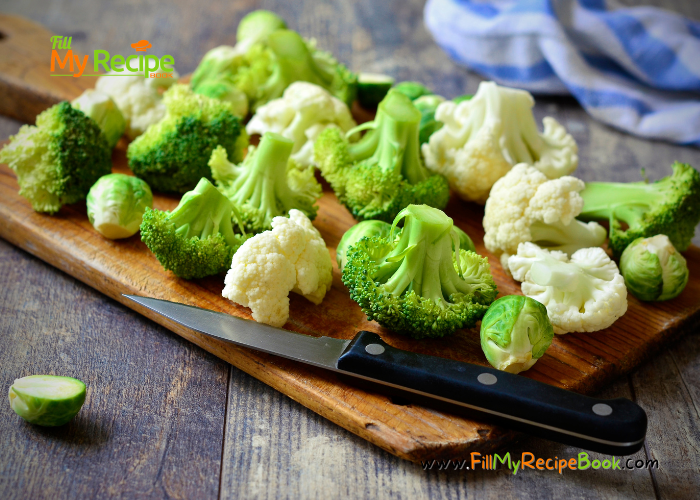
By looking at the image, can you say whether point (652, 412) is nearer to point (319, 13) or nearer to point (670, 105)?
point (670, 105)

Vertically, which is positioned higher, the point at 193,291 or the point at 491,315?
the point at 491,315

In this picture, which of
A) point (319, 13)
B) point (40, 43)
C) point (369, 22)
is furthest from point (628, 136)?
point (40, 43)

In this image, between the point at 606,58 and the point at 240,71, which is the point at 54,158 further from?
the point at 606,58

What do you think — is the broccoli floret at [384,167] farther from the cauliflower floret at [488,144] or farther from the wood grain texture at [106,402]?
the wood grain texture at [106,402]

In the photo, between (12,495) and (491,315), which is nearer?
(12,495)

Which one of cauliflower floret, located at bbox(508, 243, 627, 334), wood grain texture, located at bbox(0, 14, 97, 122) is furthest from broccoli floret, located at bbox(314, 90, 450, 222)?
wood grain texture, located at bbox(0, 14, 97, 122)

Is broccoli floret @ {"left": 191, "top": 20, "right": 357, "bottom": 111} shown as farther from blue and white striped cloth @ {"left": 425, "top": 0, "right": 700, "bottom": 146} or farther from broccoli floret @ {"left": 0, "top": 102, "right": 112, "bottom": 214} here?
blue and white striped cloth @ {"left": 425, "top": 0, "right": 700, "bottom": 146}
